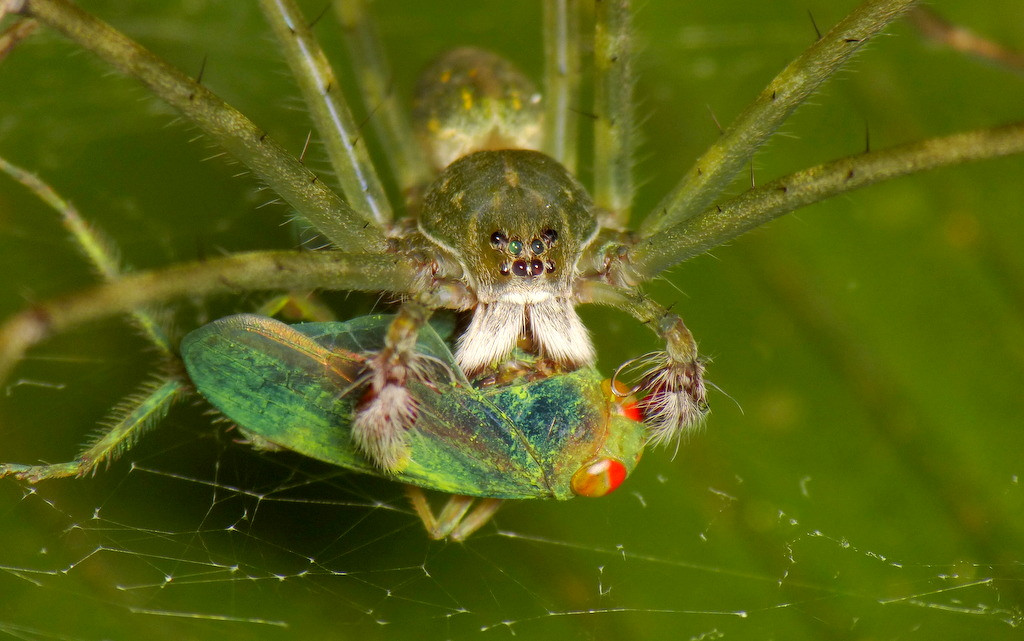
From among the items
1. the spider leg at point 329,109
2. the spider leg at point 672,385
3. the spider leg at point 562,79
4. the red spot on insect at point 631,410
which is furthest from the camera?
the spider leg at point 562,79

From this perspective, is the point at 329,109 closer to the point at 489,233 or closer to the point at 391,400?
the point at 489,233

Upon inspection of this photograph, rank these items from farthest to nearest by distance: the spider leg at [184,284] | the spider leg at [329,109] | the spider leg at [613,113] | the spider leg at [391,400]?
the spider leg at [613,113] < the spider leg at [329,109] < the spider leg at [391,400] < the spider leg at [184,284]

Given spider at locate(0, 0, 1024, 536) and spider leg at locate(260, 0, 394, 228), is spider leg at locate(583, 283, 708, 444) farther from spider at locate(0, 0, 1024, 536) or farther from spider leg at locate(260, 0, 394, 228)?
spider leg at locate(260, 0, 394, 228)

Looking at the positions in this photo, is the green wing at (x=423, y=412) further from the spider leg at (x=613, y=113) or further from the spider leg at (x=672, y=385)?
the spider leg at (x=613, y=113)

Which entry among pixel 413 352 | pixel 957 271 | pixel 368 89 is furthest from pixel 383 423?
pixel 957 271

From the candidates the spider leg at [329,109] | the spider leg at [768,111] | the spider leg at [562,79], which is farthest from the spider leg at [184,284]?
the spider leg at [562,79]

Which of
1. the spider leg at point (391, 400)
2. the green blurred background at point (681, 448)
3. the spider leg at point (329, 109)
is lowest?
the green blurred background at point (681, 448)

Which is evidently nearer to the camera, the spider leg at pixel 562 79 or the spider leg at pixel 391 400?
the spider leg at pixel 391 400

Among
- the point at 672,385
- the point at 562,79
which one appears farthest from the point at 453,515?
the point at 562,79
